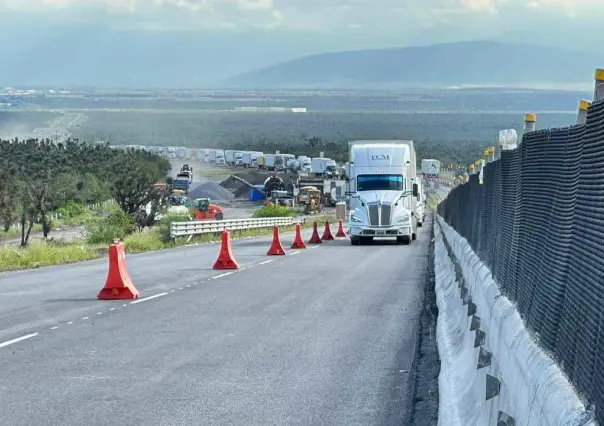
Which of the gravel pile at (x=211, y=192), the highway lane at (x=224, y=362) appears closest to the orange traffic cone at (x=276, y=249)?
the highway lane at (x=224, y=362)

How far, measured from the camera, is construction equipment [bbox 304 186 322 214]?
359 feet

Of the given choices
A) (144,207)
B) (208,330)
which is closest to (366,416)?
(208,330)

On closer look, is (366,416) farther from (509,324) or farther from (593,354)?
(593,354)

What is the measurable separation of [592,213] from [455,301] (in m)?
7.32

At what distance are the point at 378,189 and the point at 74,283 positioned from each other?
2384cm

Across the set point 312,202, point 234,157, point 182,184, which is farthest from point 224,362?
point 234,157

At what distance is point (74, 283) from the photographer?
2334 cm

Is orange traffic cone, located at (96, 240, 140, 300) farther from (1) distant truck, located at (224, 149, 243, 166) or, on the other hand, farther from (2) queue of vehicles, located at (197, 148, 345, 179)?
(1) distant truck, located at (224, 149, 243, 166)

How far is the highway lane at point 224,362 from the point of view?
9836mm

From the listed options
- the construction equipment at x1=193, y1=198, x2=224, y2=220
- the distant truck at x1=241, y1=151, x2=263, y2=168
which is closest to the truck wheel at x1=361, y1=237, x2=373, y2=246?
the construction equipment at x1=193, y1=198, x2=224, y2=220

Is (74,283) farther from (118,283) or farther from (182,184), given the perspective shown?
(182,184)

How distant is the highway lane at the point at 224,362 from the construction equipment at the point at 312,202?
Result: 3466 inches

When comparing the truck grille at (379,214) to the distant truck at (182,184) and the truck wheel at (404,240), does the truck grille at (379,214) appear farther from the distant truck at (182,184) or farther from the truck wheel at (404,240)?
the distant truck at (182,184)

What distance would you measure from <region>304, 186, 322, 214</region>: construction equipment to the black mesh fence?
9768 cm
